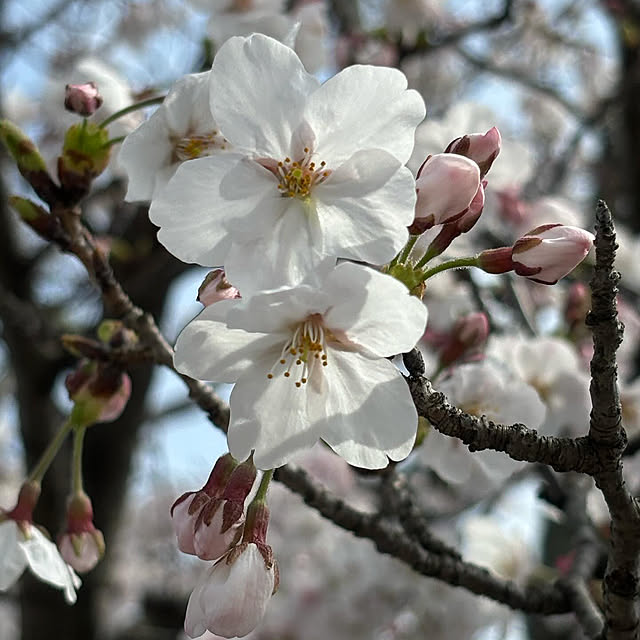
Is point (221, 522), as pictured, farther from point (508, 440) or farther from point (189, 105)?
point (189, 105)

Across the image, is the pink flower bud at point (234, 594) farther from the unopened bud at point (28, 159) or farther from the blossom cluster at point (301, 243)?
the unopened bud at point (28, 159)

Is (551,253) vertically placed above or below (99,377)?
above

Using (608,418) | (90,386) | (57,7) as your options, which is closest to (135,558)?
(57,7)

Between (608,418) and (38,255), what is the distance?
102 inches

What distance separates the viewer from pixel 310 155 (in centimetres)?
90

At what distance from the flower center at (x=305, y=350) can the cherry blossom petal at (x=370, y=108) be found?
195 mm

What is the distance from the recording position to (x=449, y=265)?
86 cm

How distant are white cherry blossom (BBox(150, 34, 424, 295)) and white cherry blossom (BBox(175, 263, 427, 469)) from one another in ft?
0.13

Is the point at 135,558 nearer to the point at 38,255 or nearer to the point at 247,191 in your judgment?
the point at 38,255

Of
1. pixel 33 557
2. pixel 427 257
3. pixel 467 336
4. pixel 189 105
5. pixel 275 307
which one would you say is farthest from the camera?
pixel 467 336

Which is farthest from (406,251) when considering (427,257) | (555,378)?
(555,378)

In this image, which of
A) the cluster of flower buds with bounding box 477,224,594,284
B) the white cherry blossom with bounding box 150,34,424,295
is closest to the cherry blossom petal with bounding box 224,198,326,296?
the white cherry blossom with bounding box 150,34,424,295

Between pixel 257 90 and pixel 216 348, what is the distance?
0.88ft

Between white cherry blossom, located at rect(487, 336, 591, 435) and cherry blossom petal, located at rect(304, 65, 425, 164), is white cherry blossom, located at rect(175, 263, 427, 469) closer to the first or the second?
cherry blossom petal, located at rect(304, 65, 425, 164)
